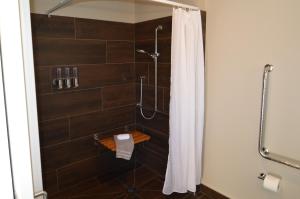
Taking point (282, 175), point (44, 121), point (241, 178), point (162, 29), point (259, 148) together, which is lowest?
point (241, 178)

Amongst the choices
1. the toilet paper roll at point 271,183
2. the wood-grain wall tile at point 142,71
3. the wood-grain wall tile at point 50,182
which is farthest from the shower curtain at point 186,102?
the wood-grain wall tile at point 50,182

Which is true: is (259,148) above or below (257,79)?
below

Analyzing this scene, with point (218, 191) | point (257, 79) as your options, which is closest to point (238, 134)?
point (257, 79)

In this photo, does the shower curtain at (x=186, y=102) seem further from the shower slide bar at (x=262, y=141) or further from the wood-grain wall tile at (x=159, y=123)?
the shower slide bar at (x=262, y=141)

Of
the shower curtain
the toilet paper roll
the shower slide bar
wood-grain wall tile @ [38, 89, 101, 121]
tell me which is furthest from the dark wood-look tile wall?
the toilet paper roll

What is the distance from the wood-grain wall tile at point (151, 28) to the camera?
8.12 ft

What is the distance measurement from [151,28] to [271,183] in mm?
2163

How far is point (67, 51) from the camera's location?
240 cm

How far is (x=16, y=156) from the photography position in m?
0.53

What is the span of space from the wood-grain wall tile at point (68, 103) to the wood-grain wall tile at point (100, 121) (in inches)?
4.0

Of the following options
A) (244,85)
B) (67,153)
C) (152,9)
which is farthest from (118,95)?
(244,85)

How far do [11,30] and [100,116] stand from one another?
7.79 ft

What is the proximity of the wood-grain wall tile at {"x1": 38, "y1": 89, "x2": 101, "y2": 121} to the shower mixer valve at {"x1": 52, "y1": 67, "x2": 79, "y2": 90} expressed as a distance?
10 centimetres

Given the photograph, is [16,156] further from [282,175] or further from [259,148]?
[282,175]
